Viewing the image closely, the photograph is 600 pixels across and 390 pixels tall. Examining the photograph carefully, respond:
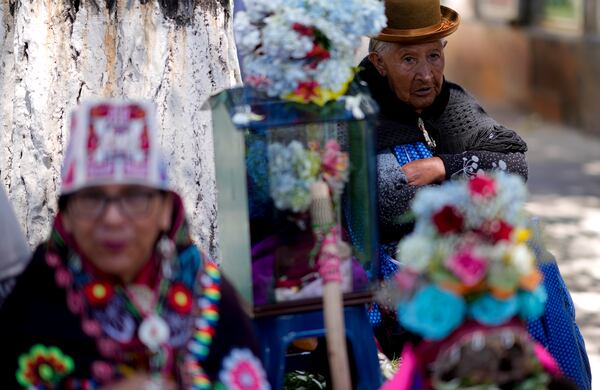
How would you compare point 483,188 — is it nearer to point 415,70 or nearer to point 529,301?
point 529,301

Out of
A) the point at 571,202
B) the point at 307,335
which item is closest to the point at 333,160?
the point at 307,335

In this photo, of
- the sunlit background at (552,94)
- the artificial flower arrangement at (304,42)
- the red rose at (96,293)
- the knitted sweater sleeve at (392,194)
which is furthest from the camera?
the sunlit background at (552,94)

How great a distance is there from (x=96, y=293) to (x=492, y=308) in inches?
Result: 37.0

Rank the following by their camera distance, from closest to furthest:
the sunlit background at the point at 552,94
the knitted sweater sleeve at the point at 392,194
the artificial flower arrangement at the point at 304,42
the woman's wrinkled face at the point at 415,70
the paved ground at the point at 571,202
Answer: the artificial flower arrangement at the point at 304,42
the knitted sweater sleeve at the point at 392,194
the woman's wrinkled face at the point at 415,70
the paved ground at the point at 571,202
the sunlit background at the point at 552,94

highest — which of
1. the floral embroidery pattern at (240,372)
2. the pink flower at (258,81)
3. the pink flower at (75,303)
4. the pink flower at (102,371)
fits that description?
the pink flower at (258,81)

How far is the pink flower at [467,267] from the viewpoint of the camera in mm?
2633

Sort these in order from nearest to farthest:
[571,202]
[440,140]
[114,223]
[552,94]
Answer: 1. [114,223]
2. [440,140]
3. [571,202]
4. [552,94]

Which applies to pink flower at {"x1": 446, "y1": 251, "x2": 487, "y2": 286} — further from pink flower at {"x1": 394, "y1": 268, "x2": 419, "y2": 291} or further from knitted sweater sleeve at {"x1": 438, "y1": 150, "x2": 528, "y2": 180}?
knitted sweater sleeve at {"x1": 438, "y1": 150, "x2": 528, "y2": 180}

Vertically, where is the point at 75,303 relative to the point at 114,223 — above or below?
below

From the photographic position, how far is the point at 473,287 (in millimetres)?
2676

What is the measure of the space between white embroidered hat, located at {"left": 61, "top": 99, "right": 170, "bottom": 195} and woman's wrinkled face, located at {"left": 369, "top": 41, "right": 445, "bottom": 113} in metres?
1.67

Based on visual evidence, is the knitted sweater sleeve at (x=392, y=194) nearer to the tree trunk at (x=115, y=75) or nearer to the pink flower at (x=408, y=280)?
the tree trunk at (x=115, y=75)

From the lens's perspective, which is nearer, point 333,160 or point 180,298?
point 180,298

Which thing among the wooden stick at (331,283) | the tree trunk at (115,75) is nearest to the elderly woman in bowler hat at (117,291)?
the wooden stick at (331,283)
